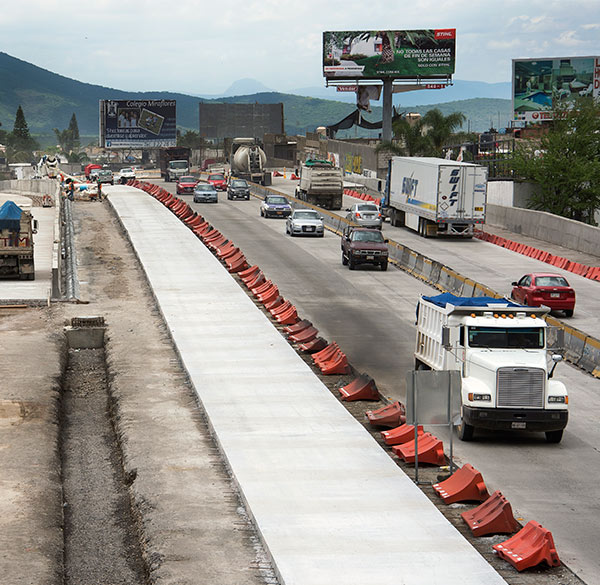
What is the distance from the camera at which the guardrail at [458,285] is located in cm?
2900

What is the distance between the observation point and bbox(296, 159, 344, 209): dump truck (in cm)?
7762

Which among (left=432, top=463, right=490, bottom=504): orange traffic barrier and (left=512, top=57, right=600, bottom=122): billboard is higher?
(left=512, top=57, right=600, bottom=122): billboard

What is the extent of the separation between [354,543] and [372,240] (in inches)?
1288

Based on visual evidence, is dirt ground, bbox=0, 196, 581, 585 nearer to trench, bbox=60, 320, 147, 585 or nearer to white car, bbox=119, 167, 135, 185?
trench, bbox=60, 320, 147, 585

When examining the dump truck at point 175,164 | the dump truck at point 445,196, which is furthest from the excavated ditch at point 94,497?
the dump truck at point 175,164

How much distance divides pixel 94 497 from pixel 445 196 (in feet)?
134

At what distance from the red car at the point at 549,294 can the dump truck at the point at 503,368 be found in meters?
13.3

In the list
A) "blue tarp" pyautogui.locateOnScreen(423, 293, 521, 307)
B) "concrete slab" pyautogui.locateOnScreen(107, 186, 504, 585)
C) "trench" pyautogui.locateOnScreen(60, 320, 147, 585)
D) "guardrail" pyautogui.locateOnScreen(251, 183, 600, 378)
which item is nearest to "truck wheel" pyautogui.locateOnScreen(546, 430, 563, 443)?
"blue tarp" pyautogui.locateOnScreen(423, 293, 521, 307)

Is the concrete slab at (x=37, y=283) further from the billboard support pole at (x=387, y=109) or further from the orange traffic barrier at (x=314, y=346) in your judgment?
the billboard support pole at (x=387, y=109)

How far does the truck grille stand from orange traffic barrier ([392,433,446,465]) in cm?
176

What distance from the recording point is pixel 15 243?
42562 mm

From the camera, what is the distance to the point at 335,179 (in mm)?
78062

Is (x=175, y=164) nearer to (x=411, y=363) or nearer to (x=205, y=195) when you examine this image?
(x=205, y=195)

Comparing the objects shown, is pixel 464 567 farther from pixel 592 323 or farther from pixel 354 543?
pixel 592 323
